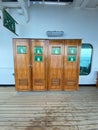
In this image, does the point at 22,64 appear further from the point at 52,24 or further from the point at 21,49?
the point at 52,24

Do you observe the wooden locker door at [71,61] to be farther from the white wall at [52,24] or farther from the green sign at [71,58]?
the white wall at [52,24]

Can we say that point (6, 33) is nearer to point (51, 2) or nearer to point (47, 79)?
point (51, 2)

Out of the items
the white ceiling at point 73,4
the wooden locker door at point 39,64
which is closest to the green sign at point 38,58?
the wooden locker door at point 39,64

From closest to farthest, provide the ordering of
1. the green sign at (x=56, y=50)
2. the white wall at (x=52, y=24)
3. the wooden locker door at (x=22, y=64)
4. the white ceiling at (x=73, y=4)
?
the white ceiling at (x=73, y=4)
the wooden locker door at (x=22, y=64)
the green sign at (x=56, y=50)
the white wall at (x=52, y=24)

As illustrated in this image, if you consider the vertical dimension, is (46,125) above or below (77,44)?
below

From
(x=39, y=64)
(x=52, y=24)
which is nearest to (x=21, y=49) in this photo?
(x=39, y=64)

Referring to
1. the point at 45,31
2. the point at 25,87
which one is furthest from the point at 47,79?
the point at 45,31

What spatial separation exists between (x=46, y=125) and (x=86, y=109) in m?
1.32

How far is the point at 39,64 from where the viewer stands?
16.0ft

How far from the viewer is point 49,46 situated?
4793mm

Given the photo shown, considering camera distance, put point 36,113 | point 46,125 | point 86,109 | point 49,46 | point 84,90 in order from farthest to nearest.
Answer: point 84,90 < point 49,46 < point 86,109 < point 36,113 < point 46,125

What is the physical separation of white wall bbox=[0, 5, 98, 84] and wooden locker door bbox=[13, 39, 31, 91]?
682 mm

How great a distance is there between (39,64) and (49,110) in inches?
70.9

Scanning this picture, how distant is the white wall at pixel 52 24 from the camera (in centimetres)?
516
